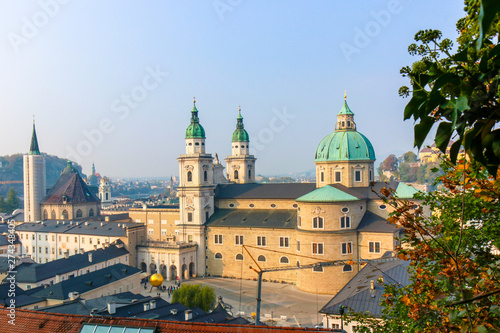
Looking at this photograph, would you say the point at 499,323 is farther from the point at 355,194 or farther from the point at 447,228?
the point at 355,194

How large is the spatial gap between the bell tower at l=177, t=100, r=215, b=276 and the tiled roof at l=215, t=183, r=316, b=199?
7.51 ft

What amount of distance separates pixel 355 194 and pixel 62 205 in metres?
54.5

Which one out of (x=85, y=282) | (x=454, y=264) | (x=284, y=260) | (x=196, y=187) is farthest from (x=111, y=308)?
(x=196, y=187)

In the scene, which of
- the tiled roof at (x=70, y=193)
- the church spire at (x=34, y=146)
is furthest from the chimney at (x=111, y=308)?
the church spire at (x=34, y=146)

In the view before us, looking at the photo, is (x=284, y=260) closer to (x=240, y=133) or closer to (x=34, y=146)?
(x=240, y=133)

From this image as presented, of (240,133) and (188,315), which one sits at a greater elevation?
(240,133)

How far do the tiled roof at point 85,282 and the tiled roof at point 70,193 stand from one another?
1675 inches

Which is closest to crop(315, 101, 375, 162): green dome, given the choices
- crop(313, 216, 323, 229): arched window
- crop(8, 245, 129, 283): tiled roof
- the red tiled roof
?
crop(313, 216, 323, 229): arched window

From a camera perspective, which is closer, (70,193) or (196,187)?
(196,187)

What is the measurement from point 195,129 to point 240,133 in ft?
58.8

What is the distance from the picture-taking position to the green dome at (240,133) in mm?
78812

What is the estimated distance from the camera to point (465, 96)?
3.16 metres

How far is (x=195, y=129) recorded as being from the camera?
6225 centimetres

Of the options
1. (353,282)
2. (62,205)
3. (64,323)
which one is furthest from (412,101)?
(62,205)
